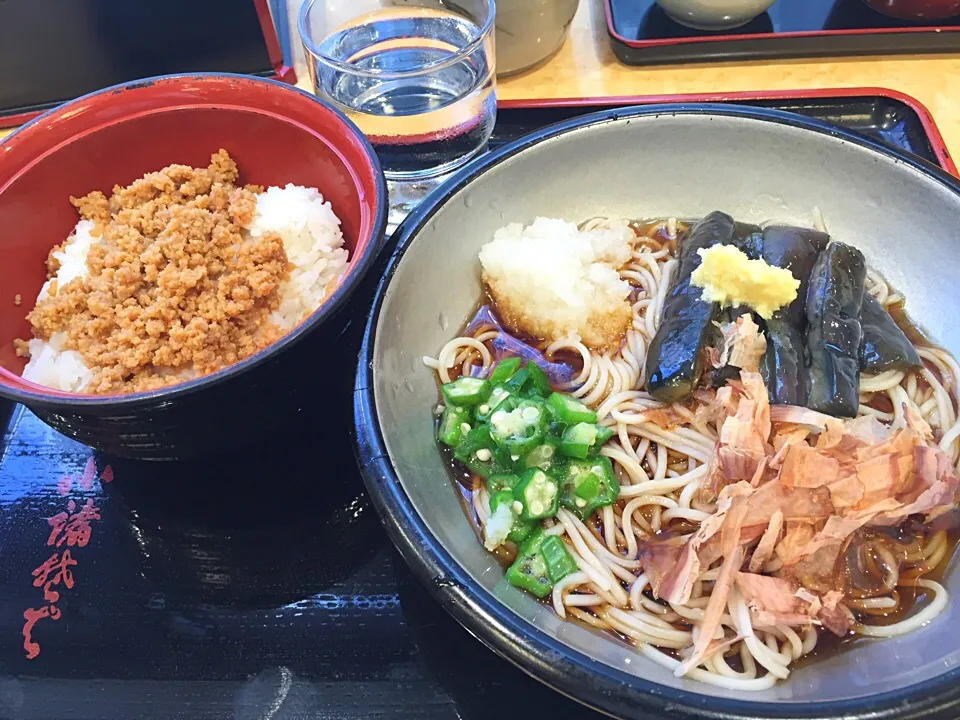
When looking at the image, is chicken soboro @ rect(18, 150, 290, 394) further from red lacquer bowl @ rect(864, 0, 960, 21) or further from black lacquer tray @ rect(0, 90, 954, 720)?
red lacquer bowl @ rect(864, 0, 960, 21)

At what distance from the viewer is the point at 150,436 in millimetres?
1430

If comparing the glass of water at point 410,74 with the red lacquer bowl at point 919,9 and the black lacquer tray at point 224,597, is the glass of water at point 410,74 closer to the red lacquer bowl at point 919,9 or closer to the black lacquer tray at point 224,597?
the black lacquer tray at point 224,597

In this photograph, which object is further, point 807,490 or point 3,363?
point 3,363

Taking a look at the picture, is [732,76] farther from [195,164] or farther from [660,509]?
[195,164]

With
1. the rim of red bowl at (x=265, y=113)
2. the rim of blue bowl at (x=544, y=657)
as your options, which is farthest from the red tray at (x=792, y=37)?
the rim of blue bowl at (x=544, y=657)

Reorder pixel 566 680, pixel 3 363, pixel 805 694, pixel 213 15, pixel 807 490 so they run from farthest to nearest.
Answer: pixel 213 15
pixel 3 363
pixel 807 490
pixel 805 694
pixel 566 680

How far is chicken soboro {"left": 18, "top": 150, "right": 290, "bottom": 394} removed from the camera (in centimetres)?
155

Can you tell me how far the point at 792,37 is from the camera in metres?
2.61

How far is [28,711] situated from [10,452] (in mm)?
671

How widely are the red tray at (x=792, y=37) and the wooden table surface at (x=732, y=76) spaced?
3 centimetres

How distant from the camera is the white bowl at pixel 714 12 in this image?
2527 millimetres

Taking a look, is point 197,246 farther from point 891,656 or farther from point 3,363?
point 891,656

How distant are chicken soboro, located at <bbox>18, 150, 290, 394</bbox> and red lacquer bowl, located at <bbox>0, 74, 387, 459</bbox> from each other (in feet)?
0.22

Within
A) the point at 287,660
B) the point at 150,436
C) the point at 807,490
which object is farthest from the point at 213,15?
the point at 807,490
